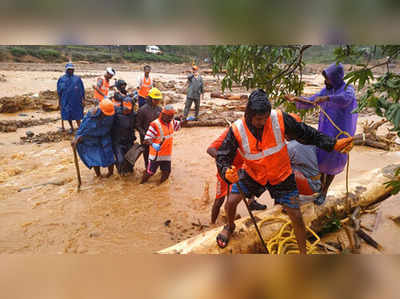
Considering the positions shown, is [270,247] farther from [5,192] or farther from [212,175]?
[5,192]

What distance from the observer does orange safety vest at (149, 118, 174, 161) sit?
13.6ft

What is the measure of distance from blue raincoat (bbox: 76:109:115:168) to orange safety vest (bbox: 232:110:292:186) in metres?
2.97

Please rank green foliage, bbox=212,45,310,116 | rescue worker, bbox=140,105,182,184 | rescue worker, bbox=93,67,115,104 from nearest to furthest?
1. green foliage, bbox=212,45,310,116
2. rescue worker, bbox=140,105,182,184
3. rescue worker, bbox=93,67,115,104

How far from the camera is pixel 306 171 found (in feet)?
9.51

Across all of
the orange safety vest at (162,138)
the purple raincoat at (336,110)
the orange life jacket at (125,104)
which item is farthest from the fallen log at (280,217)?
the orange life jacket at (125,104)

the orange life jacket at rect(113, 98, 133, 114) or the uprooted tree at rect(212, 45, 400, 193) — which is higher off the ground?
the uprooted tree at rect(212, 45, 400, 193)

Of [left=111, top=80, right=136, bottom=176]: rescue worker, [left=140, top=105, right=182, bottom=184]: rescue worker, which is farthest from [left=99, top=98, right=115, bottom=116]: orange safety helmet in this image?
[left=140, top=105, right=182, bottom=184]: rescue worker

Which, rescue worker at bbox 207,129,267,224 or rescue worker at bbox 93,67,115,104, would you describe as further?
rescue worker at bbox 93,67,115,104

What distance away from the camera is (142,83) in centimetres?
700

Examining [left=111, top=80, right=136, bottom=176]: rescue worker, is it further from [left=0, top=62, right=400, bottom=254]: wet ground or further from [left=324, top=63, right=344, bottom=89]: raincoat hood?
[left=324, top=63, right=344, bottom=89]: raincoat hood
